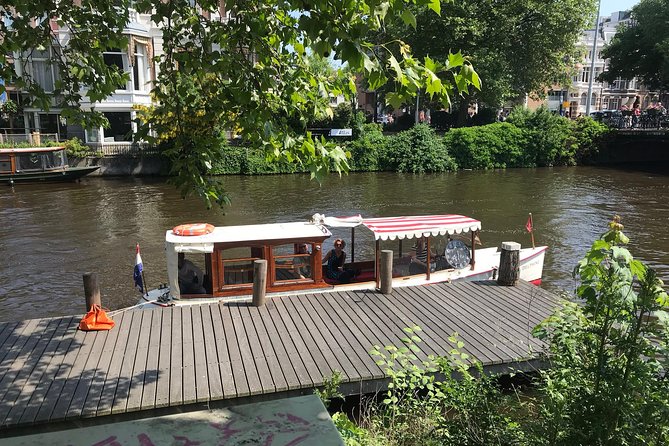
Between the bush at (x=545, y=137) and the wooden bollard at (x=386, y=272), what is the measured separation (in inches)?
→ 1313

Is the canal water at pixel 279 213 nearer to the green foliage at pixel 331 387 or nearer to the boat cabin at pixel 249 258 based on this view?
the boat cabin at pixel 249 258

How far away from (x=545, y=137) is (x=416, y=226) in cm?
3316

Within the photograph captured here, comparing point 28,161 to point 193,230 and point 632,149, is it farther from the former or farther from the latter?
point 632,149

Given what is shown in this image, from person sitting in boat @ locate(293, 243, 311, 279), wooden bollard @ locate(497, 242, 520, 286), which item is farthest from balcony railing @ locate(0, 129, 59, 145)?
wooden bollard @ locate(497, 242, 520, 286)

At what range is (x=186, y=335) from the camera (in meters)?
9.57

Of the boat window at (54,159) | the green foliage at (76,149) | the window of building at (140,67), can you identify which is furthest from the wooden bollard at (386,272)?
the window of building at (140,67)

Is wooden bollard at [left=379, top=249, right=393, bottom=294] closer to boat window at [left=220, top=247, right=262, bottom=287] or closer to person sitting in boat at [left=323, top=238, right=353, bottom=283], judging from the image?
person sitting in boat at [left=323, top=238, right=353, bottom=283]

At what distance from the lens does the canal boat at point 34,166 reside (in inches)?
1252

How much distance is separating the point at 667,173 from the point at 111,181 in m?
37.4

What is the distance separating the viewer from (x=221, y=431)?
10.1 ft

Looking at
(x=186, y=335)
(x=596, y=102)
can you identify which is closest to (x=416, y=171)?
(x=186, y=335)

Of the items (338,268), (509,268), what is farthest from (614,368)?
(509,268)

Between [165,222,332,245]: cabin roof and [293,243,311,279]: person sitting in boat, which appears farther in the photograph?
[293,243,311,279]: person sitting in boat

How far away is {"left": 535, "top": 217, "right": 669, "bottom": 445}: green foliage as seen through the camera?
12.1ft
